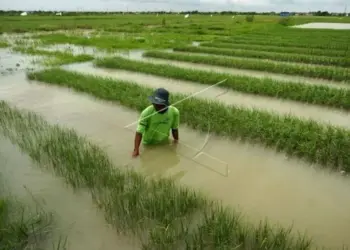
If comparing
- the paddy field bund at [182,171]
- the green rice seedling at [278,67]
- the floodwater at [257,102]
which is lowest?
the paddy field bund at [182,171]

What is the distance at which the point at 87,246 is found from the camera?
2.77 meters

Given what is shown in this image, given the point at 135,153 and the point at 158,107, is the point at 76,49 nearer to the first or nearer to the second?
the point at 135,153

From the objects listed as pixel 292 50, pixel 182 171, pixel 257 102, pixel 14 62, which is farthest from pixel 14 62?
pixel 292 50

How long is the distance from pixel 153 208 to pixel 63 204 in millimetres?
1108

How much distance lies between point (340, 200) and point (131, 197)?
241 cm

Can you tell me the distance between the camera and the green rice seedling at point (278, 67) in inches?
352

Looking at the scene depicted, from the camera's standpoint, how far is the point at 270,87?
24.6 feet

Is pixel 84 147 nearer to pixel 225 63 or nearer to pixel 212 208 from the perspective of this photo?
pixel 212 208

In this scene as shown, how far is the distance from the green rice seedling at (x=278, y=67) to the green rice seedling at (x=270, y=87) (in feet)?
6.10

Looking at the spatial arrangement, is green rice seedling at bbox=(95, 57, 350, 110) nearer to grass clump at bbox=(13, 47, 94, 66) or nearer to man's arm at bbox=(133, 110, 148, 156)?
grass clump at bbox=(13, 47, 94, 66)

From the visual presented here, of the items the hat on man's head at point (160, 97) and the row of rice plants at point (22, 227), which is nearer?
the row of rice plants at point (22, 227)

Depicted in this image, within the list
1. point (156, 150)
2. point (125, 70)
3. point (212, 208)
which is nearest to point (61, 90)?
point (125, 70)

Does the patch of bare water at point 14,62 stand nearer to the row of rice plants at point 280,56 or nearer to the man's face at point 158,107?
the row of rice plants at point 280,56

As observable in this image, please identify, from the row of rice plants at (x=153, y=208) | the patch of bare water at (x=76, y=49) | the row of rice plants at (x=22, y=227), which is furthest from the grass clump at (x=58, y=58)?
the row of rice plants at (x=22, y=227)
